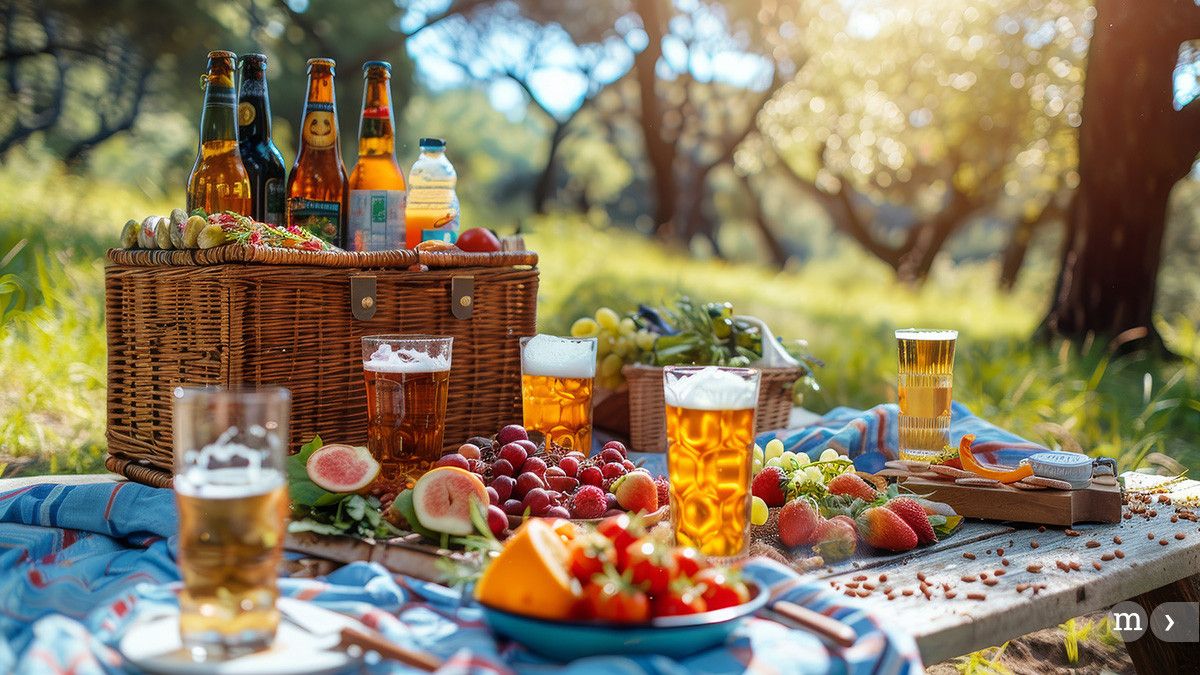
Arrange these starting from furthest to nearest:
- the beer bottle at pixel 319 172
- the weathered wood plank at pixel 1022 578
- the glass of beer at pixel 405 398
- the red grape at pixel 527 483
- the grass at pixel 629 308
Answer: the grass at pixel 629 308
the beer bottle at pixel 319 172
the glass of beer at pixel 405 398
the red grape at pixel 527 483
the weathered wood plank at pixel 1022 578

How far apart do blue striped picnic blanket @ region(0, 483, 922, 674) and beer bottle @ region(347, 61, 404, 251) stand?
0.91m

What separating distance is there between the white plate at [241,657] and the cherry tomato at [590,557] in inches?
13.1

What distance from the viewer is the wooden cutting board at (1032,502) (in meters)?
2.37

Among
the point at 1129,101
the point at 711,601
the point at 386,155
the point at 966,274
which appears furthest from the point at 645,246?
the point at 966,274

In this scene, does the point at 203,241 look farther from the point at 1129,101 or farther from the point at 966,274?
the point at 966,274

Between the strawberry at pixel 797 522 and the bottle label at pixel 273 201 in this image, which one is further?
the bottle label at pixel 273 201

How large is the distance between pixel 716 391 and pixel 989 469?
974 millimetres

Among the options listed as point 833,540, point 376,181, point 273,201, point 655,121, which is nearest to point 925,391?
point 833,540

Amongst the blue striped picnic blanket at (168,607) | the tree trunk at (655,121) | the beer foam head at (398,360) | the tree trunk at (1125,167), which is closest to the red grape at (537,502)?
the blue striped picnic blanket at (168,607)

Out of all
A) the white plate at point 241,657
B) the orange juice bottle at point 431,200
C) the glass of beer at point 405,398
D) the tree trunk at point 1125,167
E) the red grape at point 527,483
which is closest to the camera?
the white plate at point 241,657

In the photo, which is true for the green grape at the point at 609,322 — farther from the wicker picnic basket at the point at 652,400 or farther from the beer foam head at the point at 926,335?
the beer foam head at the point at 926,335

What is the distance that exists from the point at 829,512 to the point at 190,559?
1.40 m

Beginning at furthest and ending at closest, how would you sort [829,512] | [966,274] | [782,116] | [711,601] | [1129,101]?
1. [966,274]
2. [782,116]
3. [1129,101]
4. [829,512]
5. [711,601]

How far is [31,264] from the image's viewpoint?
5.30 m
